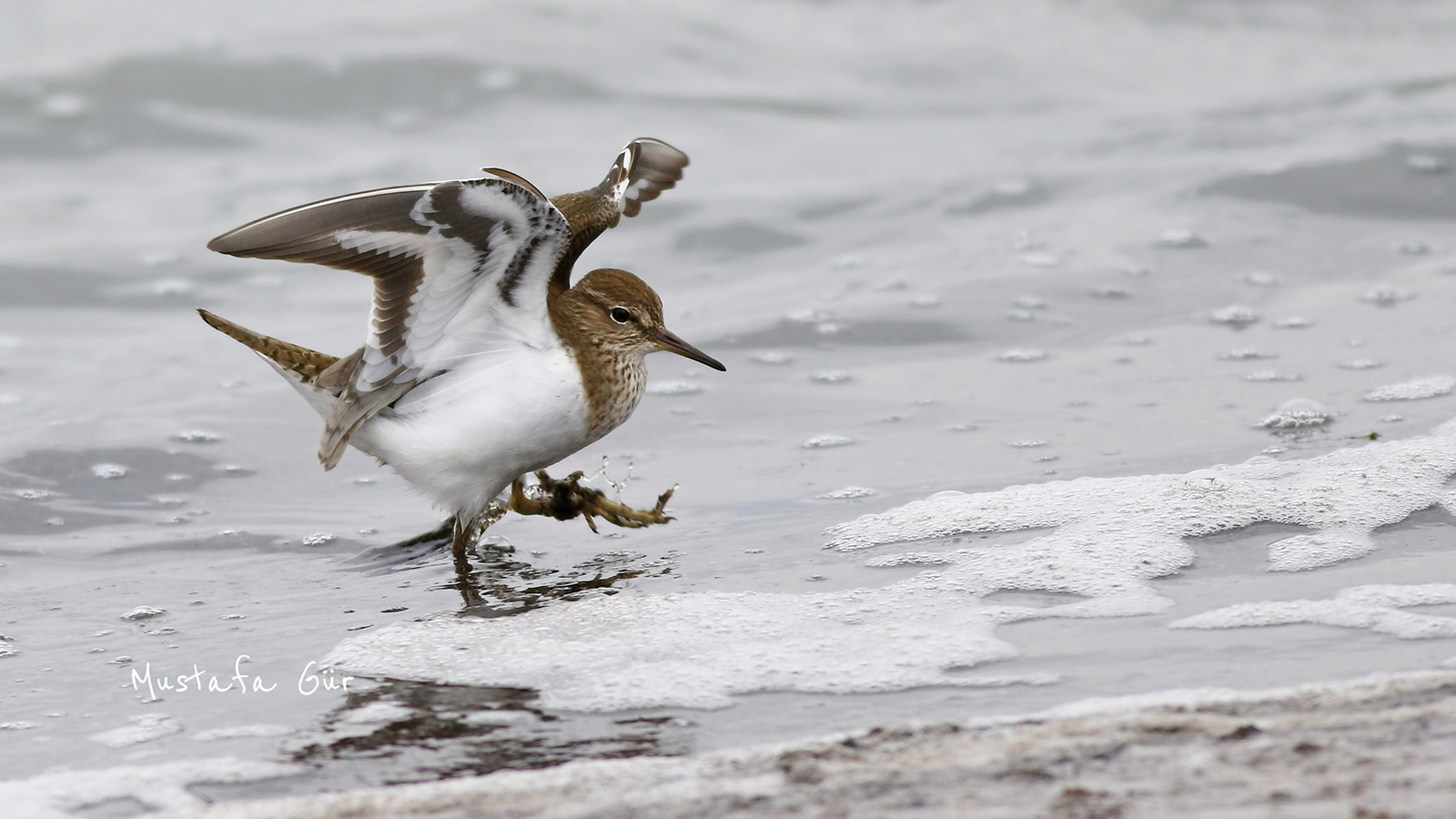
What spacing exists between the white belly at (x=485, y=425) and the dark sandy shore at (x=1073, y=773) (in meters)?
1.68

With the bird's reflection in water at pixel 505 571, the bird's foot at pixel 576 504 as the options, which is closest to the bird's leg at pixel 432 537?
the bird's reflection in water at pixel 505 571

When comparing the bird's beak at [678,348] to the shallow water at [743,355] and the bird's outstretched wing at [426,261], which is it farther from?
the shallow water at [743,355]

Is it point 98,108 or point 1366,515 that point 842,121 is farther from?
point 1366,515

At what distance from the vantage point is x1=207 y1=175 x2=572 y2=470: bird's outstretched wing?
12.9 ft

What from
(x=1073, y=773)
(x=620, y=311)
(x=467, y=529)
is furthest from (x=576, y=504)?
(x=1073, y=773)

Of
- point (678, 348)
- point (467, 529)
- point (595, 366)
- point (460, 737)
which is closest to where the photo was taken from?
point (460, 737)

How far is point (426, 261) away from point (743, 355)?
2.99 m

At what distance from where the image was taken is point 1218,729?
110 inches

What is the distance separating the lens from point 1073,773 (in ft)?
8.67

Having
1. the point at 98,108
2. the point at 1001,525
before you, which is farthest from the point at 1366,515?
the point at 98,108
